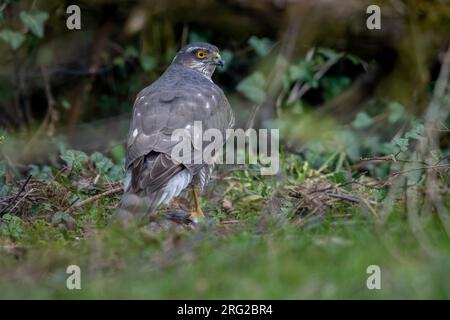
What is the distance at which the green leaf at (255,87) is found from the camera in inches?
343

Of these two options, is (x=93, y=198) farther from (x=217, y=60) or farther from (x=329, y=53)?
(x=329, y=53)

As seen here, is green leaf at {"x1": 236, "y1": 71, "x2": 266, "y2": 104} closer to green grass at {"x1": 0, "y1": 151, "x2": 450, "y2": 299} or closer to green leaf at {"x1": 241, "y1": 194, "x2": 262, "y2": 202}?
green leaf at {"x1": 241, "y1": 194, "x2": 262, "y2": 202}

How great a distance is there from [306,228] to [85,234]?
142cm

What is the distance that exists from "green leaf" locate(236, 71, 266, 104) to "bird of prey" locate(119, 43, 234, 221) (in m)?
1.94

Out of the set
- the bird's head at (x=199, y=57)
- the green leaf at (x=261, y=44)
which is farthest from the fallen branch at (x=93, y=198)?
the green leaf at (x=261, y=44)

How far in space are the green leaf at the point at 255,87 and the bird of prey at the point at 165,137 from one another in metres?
1.94

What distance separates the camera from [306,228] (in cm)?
518

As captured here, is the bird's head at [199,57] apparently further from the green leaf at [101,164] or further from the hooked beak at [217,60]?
the green leaf at [101,164]

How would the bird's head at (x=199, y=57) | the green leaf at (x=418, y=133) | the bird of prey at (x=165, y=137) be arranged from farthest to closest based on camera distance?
the bird's head at (x=199, y=57), the green leaf at (x=418, y=133), the bird of prey at (x=165, y=137)

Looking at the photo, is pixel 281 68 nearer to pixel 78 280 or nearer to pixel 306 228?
pixel 306 228

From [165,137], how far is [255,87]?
10.4 ft

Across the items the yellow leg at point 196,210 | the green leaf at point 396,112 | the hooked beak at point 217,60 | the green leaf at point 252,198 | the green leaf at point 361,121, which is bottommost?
the yellow leg at point 196,210

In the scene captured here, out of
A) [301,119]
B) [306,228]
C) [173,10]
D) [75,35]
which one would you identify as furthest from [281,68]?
[306,228]

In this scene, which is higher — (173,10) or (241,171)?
(173,10)
